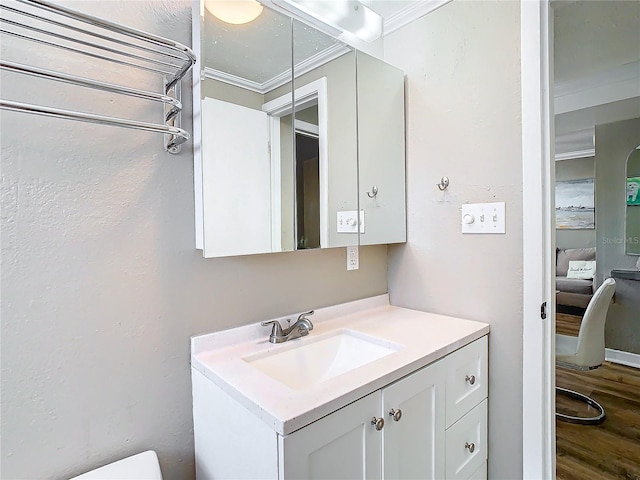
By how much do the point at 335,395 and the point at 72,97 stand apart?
1.05m

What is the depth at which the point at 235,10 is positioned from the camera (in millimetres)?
1173

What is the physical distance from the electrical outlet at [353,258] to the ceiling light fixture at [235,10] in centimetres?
98

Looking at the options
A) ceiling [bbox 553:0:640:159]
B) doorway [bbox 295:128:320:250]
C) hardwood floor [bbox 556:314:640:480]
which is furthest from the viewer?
ceiling [bbox 553:0:640:159]

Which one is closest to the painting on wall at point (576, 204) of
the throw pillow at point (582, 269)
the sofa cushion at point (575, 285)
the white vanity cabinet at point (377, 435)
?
the throw pillow at point (582, 269)

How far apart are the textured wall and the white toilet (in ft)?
12.7

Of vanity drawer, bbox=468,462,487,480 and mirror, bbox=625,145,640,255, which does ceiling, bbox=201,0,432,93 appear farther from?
mirror, bbox=625,145,640,255

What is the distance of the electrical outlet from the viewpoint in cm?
165

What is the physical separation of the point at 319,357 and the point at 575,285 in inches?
183

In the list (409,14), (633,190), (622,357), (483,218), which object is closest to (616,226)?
(633,190)

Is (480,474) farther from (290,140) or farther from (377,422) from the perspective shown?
(290,140)

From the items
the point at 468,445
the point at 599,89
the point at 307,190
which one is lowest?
the point at 468,445

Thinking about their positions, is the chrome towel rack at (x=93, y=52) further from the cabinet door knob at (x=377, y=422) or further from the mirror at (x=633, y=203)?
the mirror at (x=633, y=203)

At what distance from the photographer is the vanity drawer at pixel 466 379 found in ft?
4.10

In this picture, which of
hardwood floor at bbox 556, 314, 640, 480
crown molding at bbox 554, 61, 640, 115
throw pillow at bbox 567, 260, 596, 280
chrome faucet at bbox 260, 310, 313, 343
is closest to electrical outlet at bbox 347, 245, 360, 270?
chrome faucet at bbox 260, 310, 313, 343
